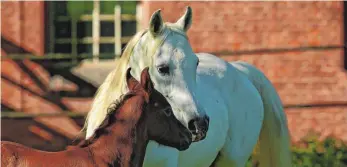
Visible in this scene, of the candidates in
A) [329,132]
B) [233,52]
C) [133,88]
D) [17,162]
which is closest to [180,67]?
[133,88]

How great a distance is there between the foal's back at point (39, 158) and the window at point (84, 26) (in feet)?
25.3

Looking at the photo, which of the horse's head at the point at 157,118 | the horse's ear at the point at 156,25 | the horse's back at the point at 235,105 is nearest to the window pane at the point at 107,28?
the horse's back at the point at 235,105

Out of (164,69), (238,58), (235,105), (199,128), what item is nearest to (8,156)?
(199,128)

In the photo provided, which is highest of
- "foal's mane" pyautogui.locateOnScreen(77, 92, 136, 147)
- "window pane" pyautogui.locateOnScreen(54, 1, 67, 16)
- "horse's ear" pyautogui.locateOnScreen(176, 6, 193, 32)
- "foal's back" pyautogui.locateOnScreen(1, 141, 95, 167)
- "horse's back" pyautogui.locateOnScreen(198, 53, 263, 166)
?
"horse's ear" pyautogui.locateOnScreen(176, 6, 193, 32)

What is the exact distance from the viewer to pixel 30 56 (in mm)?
11398

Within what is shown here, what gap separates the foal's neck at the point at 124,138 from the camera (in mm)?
4656

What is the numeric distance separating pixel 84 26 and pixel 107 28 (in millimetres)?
270

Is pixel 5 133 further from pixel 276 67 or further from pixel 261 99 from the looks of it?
pixel 261 99

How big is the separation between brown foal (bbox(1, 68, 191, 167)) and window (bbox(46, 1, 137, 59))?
760 cm

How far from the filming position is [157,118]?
4699 mm

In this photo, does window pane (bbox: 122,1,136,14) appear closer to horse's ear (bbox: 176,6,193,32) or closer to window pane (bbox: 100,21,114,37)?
window pane (bbox: 100,21,114,37)

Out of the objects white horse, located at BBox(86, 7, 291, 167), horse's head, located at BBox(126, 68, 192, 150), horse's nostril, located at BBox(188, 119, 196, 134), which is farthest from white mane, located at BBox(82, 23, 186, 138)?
horse's head, located at BBox(126, 68, 192, 150)

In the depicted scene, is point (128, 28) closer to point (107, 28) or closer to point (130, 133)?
point (107, 28)

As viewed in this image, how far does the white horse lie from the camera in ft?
17.8
